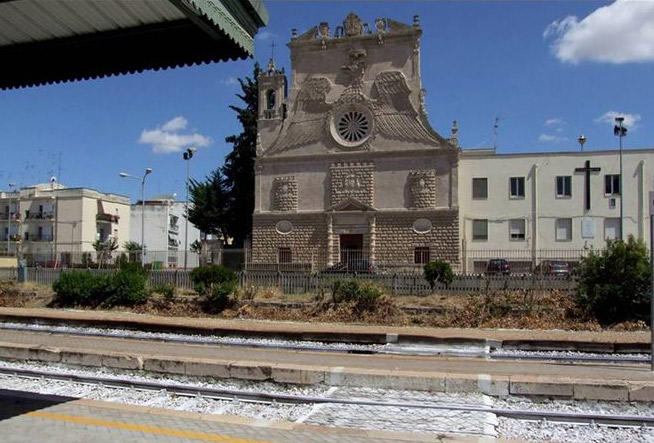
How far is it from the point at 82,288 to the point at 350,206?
26.9 meters

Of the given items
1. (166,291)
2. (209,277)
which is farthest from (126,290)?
(209,277)

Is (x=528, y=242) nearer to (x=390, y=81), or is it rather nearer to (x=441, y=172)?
(x=441, y=172)

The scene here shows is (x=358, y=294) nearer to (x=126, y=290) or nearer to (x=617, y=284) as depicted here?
(x=617, y=284)

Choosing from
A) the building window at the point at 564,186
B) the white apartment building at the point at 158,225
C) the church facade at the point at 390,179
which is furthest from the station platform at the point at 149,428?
the white apartment building at the point at 158,225

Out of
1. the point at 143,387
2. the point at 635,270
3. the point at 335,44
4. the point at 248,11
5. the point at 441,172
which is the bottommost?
the point at 143,387

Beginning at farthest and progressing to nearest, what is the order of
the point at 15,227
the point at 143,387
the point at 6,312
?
the point at 15,227, the point at 6,312, the point at 143,387

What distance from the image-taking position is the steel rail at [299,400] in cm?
774

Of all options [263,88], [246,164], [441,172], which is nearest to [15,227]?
[246,164]

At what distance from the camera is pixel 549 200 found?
155 ft

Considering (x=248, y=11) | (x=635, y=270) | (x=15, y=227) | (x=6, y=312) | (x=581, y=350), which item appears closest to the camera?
(x=248, y=11)

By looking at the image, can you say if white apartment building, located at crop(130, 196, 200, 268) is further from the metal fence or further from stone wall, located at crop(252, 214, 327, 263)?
the metal fence

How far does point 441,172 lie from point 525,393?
3907 cm

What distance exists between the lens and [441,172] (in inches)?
1853

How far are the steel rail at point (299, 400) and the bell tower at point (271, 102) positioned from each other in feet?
138
